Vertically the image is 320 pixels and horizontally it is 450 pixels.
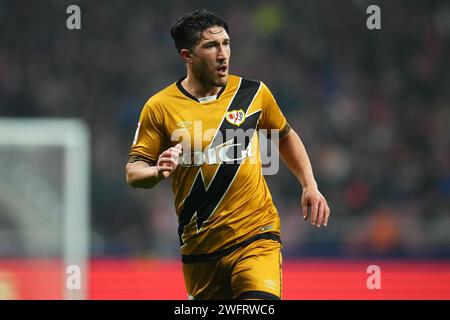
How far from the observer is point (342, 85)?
624 inches

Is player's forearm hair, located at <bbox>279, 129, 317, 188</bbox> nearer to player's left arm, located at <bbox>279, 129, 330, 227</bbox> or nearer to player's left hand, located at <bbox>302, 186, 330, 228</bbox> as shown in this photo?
player's left arm, located at <bbox>279, 129, 330, 227</bbox>

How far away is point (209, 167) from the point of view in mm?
4703

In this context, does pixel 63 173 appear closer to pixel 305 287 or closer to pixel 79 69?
pixel 305 287

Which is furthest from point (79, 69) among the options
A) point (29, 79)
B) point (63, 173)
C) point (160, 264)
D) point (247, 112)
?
point (247, 112)

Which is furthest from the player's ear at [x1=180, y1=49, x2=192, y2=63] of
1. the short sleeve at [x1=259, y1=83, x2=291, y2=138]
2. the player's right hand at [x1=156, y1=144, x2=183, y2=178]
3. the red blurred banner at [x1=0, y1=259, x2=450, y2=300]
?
the red blurred banner at [x1=0, y1=259, x2=450, y2=300]

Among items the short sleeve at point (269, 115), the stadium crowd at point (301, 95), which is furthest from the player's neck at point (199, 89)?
the stadium crowd at point (301, 95)

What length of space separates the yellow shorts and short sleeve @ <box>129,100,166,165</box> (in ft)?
2.22

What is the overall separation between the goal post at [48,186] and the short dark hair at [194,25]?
4854mm

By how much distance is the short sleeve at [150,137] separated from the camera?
4.70 metres

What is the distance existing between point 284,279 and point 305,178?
22.0ft

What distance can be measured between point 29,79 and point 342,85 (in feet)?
19.3

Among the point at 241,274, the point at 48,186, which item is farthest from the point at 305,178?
the point at 48,186

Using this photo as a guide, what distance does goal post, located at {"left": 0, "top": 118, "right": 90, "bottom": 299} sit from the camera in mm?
9406
